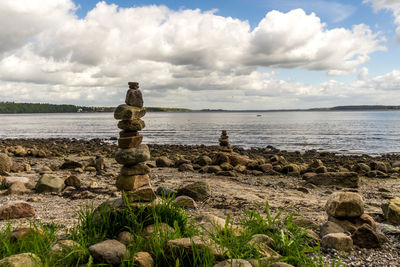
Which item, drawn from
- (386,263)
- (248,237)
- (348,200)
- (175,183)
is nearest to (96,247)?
(248,237)

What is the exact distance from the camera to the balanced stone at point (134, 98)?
7375 millimetres

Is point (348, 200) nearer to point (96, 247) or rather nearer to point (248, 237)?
point (248, 237)

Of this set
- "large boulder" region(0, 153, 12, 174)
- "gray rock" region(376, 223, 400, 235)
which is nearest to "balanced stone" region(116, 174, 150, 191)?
"gray rock" region(376, 223, 400, 235)

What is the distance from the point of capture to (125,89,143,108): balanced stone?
7375 millimetres

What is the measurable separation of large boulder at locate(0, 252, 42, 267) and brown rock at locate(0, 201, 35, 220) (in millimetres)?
3604

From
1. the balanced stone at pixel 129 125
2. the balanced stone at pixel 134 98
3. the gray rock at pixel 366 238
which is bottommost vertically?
the gray rock at pixel 366 238

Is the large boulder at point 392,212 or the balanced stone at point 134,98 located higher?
the balanced stone at point 134,98

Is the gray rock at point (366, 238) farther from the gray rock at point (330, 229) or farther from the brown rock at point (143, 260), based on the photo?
the brown rock at point (143, 260)

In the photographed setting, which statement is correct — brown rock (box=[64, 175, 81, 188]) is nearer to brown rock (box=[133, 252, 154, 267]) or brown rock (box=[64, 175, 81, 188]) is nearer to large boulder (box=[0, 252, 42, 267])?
large boulder (box=[0, 252, 42, 267])

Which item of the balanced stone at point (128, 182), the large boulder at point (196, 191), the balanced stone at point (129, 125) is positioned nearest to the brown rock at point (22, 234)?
the balanced stone at point (128, 182)

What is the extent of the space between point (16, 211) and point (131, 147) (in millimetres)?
3222

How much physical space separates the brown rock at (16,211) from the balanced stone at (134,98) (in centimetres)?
363

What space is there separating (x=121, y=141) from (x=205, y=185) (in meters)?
3.80

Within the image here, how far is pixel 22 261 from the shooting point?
4160mm
